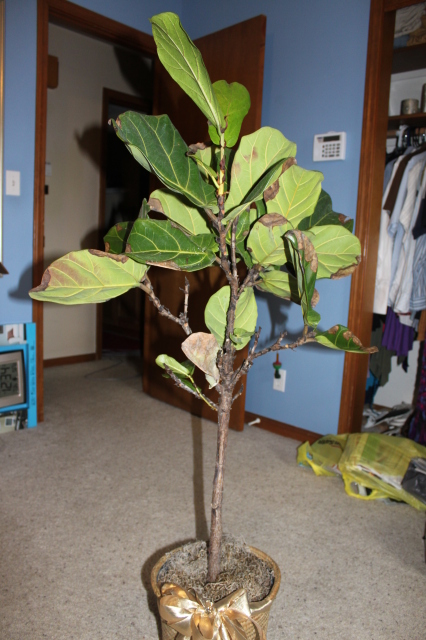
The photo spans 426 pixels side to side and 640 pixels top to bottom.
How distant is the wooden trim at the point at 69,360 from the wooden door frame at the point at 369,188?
2.32 m

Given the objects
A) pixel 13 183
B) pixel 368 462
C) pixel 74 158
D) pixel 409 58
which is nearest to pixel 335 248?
pixel 368 462

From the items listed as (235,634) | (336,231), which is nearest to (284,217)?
(336,231)

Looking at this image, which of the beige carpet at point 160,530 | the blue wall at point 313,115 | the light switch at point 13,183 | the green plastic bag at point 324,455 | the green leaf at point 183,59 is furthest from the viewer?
the light switch at point 13,183

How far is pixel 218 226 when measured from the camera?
2.77ft

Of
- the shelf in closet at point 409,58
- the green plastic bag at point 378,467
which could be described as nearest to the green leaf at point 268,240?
the green plastic bag at point 378,467

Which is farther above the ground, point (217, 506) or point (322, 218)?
point (322, 218)

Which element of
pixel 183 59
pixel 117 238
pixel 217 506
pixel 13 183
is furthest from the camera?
pixel 13 183

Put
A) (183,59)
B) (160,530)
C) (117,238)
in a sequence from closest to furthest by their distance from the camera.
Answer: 1. (183,59)
2. (117,238)
3. (160,530)

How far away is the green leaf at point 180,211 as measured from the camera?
35.0 inches

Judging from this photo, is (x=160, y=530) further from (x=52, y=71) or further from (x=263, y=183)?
(x=52, y=71)

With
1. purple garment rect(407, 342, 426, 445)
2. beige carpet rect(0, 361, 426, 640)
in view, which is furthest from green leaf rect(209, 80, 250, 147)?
purple garment rect(407, 342, 426, 445)

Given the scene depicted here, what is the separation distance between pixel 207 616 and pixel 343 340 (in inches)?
21.4

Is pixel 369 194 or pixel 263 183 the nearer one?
pixel 263 183

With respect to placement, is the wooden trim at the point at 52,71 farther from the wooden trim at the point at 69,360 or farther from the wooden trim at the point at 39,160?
the wooden trim at the point at 69,360
